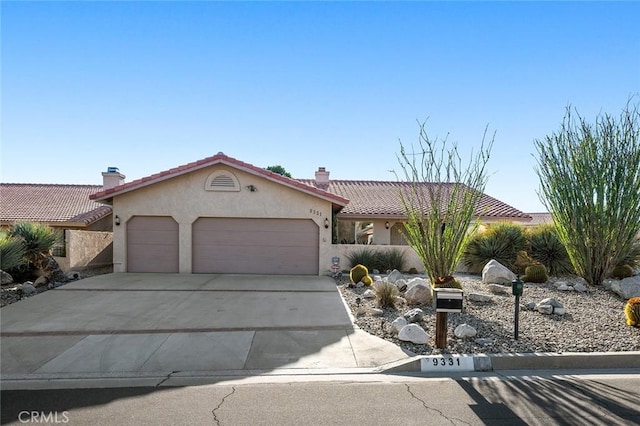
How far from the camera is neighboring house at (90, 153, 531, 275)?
15109 millimetres

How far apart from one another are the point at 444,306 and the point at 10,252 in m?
11.9

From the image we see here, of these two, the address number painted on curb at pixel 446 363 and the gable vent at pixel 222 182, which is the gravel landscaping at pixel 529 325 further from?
the gable vent at pixel 222 182

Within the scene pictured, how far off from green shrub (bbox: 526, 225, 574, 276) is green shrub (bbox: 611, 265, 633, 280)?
1679 mm

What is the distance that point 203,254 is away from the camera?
49.9 ft

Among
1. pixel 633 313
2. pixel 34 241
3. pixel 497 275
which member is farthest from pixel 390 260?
pixel 34 241

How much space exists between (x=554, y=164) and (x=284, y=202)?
911 centimetres

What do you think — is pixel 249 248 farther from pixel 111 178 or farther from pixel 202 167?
pixel 111 178

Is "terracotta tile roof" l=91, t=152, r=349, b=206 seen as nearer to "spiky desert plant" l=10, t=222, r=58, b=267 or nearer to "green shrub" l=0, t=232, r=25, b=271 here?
"spiky desert plant" l=10, t=222, r=58, b=267

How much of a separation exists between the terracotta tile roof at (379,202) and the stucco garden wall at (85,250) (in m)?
10.6

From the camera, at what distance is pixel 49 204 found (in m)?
21.3

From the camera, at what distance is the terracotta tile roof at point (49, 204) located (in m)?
19.1

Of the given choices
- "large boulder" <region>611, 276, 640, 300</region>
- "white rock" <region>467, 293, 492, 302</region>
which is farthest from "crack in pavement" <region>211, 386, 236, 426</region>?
"large boulder" <region>611, 276, 640, 300</region>

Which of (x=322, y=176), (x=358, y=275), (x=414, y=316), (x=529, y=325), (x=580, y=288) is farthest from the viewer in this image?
(x=322, y=176)

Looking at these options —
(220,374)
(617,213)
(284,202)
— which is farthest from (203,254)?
(617,213)
